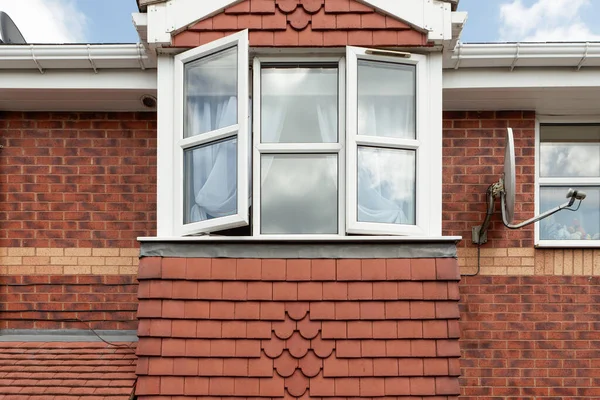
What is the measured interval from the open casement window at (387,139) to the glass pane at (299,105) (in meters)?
0.18

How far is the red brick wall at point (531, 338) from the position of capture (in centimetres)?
394

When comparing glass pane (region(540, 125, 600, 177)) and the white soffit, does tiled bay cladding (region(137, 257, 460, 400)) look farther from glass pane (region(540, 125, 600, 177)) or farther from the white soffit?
glass pane (region(540, 125, 600, 177))

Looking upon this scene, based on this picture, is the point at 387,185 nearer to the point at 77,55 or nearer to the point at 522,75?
the point at 522,75

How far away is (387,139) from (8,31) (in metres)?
3.51

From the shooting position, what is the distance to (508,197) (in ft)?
11.6

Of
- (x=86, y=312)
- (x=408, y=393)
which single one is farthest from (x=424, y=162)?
(x=86, y=312)

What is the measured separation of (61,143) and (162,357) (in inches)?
81.4

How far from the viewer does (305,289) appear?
327 centimetres

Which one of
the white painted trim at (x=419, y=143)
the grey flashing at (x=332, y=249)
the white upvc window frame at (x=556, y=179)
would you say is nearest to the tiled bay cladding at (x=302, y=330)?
the grey flashing at (x=332, y=249)

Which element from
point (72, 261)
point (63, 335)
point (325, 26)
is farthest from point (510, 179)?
point (63, 335)

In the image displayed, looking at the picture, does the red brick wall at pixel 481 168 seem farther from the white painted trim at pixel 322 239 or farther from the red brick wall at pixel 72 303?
the red brick wall at pixel 72 303

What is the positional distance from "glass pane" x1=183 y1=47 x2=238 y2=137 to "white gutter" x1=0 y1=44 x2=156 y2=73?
1.50ft

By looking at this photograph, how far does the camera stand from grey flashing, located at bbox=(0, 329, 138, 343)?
3.91m

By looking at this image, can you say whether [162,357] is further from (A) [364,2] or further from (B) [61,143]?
(A) [364,2]
